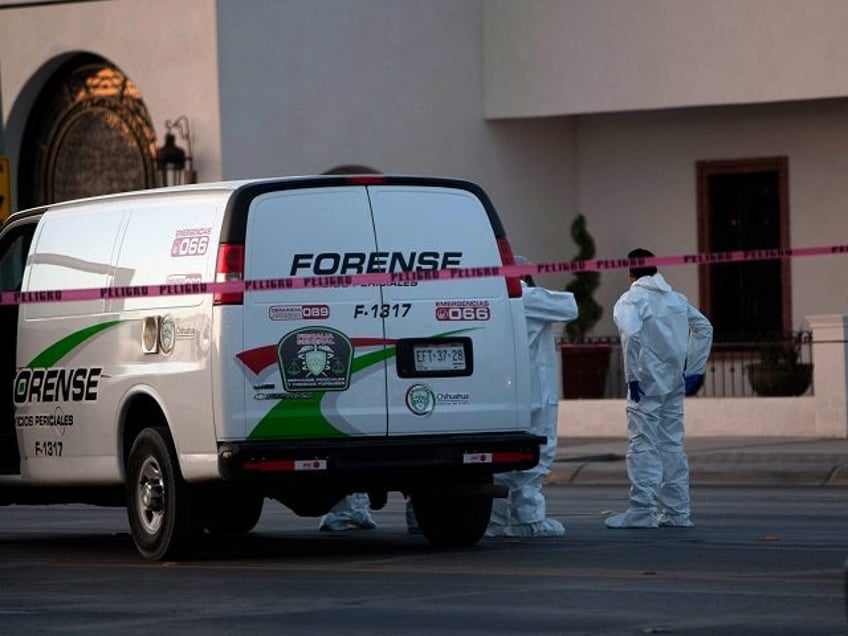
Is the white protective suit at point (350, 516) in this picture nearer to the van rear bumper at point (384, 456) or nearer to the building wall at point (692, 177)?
the van rear bumper at point (384, 456)

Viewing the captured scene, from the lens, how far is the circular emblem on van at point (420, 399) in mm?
12727

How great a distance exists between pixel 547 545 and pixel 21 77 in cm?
1592

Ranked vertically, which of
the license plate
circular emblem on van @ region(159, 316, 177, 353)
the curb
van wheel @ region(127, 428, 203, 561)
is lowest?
the curb

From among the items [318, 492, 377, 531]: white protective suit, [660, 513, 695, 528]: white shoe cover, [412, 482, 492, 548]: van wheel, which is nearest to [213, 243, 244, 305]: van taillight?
[412, 482, 492, 548]: van wheel

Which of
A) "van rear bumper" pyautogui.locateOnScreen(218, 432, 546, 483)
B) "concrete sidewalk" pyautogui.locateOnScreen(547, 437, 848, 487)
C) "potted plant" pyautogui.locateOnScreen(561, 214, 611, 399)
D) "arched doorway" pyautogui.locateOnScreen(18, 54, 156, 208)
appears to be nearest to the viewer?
"van rear bumper" pyautogui.locateOnScreen(218, 432, 546, 483)

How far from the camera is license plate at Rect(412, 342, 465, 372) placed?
1278 centimetres

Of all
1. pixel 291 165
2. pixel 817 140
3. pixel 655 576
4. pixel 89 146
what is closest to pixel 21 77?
pixel 89 146

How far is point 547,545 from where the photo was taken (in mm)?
13602

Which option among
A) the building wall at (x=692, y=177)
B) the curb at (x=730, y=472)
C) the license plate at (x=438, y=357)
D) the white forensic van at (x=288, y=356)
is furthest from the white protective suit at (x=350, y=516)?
the building wall at (x=692, y=177)

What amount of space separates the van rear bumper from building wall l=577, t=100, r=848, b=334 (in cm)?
1512

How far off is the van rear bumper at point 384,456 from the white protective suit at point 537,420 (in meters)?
1.28

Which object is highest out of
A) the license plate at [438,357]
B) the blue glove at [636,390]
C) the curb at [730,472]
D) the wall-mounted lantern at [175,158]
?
the wall-mounted lantern at [175,158]

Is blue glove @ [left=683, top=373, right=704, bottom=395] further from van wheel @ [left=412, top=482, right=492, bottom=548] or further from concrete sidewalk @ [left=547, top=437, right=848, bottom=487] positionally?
concrete sidewalk @ [left=547, top=437, right=848, bottom=487]

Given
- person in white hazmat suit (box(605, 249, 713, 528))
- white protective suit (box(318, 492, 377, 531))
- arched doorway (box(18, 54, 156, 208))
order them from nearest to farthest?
1. person in white hazmat suit (box(605, 249, 713, 528))
2. white protective suit (box(318, 492, 377, 531))
3. arched doorway (box(18, 54, 156, 208))
